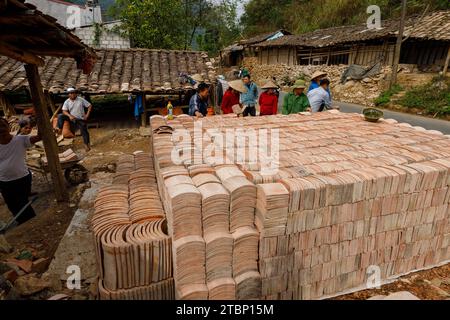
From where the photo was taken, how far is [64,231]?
501cm

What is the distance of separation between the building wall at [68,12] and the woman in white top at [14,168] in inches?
846

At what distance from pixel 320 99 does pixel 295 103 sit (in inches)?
22.0

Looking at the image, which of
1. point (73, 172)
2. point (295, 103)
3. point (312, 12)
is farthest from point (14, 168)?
point (312, 12)

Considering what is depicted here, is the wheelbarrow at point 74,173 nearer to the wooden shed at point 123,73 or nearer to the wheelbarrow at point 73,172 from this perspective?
the wheelbarrow at point 73,172

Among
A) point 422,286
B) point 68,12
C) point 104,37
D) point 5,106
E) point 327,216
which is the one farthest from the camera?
point 68,12

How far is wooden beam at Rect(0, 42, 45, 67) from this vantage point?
379cm

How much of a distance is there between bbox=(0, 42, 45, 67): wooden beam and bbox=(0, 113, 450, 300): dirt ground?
8.65 ft

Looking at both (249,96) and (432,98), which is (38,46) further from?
(432,98)

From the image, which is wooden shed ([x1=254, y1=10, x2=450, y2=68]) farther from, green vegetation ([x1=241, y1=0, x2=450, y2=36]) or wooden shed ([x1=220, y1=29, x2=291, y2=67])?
wooden shed ([x1=220, y1=29, x2=291, y2=67])

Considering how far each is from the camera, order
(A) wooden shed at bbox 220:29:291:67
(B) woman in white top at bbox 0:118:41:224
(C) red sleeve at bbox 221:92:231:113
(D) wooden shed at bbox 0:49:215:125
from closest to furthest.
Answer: (B) woman in white top at bbox 0:118:41:224
(C) red sleeve at bbox 221:92:231:113
(D) wooden shed at bbox 0:49:215:125
(A) wooden shed at bbox 220:29:291:67

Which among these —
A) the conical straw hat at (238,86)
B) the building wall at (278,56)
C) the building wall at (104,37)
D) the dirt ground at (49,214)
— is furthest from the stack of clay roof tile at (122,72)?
the building wall at (278,56)

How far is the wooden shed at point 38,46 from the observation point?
2982mm

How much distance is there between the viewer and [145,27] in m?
19.8

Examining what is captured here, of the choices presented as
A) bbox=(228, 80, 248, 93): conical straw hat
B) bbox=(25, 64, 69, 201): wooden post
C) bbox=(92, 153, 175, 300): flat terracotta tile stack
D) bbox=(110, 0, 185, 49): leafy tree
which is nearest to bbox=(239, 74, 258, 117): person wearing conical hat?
bbox=(228, 80, 248, 93): conical straw hat
